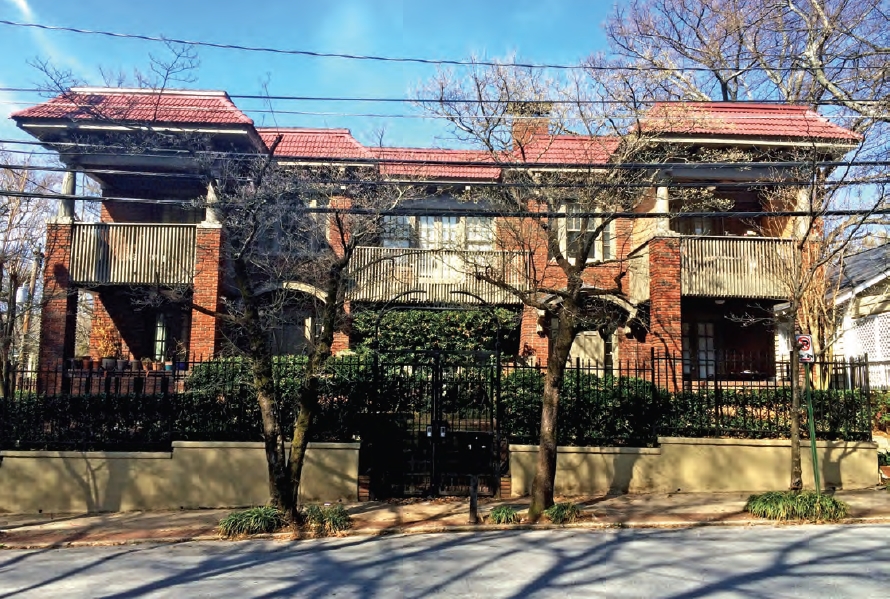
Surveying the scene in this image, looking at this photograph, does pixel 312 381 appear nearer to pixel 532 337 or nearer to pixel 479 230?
pixel 479 230

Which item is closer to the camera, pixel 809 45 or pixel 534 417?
pixel 534 417

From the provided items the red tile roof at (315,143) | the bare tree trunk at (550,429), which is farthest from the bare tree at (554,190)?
the red tile roof at (315,143)

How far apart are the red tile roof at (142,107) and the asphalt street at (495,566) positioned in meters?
7.94

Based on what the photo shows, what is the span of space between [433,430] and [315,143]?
11.3 meters

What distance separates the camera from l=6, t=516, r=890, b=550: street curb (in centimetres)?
996

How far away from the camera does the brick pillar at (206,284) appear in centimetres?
1655

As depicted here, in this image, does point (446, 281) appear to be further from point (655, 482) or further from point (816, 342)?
point (816, 342)

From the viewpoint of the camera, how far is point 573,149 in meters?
14.4

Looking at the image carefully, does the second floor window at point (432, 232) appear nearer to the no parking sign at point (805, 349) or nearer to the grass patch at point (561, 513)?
the no parking sign at point (805, 349)

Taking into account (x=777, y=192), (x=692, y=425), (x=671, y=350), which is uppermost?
(x=777, y=192)

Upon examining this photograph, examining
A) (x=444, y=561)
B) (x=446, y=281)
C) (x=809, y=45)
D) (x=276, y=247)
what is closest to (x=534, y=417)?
(x=444, y=561)

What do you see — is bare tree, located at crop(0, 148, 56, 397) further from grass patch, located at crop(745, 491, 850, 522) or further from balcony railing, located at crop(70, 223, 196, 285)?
grass patch, located at crop(745, 491, 850, 522)

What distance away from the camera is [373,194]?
12820 mm

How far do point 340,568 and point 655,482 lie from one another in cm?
680
